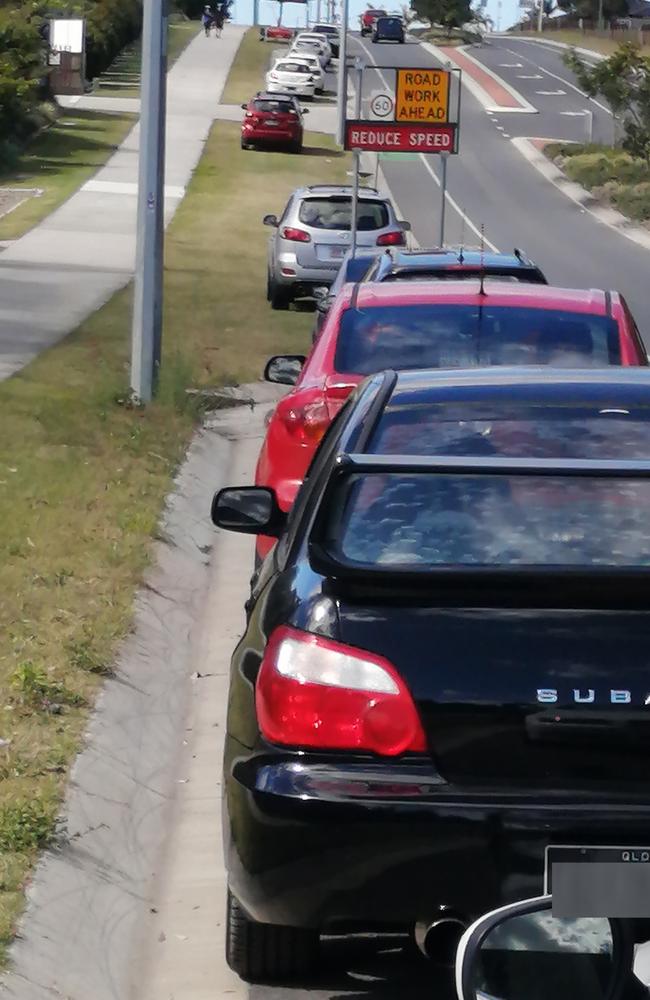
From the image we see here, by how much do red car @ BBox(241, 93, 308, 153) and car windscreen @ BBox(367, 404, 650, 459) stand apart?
47282 millimetres

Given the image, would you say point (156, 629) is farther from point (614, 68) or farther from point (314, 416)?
point (614, 68)

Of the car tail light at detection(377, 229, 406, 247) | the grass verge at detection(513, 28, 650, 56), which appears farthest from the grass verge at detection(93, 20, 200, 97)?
the car tail light at detection(377, 229, 406, 247)

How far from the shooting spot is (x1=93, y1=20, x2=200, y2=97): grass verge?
65750mm

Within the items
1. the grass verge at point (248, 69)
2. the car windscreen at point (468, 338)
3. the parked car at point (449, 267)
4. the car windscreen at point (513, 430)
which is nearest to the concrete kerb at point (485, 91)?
the grass verge at point (248, 69)

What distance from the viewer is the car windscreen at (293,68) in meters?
71.3

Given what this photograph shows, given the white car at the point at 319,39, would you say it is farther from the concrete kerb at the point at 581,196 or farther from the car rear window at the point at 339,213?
the car rear window at the point at 339,213

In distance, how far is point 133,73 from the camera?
2872 inches

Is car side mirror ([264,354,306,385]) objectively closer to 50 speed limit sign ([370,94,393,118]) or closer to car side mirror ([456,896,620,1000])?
car side mirror ([456,896,620,1000])

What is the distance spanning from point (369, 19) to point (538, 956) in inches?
4038

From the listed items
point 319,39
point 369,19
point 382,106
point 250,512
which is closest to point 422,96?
point 382,106

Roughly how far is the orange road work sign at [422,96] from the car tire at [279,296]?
633cm

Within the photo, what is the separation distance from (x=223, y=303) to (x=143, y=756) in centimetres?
1589

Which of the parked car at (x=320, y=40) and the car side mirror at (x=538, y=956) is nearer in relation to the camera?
the car side mirror at (x=538, y=956)

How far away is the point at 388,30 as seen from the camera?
94.7 meters
